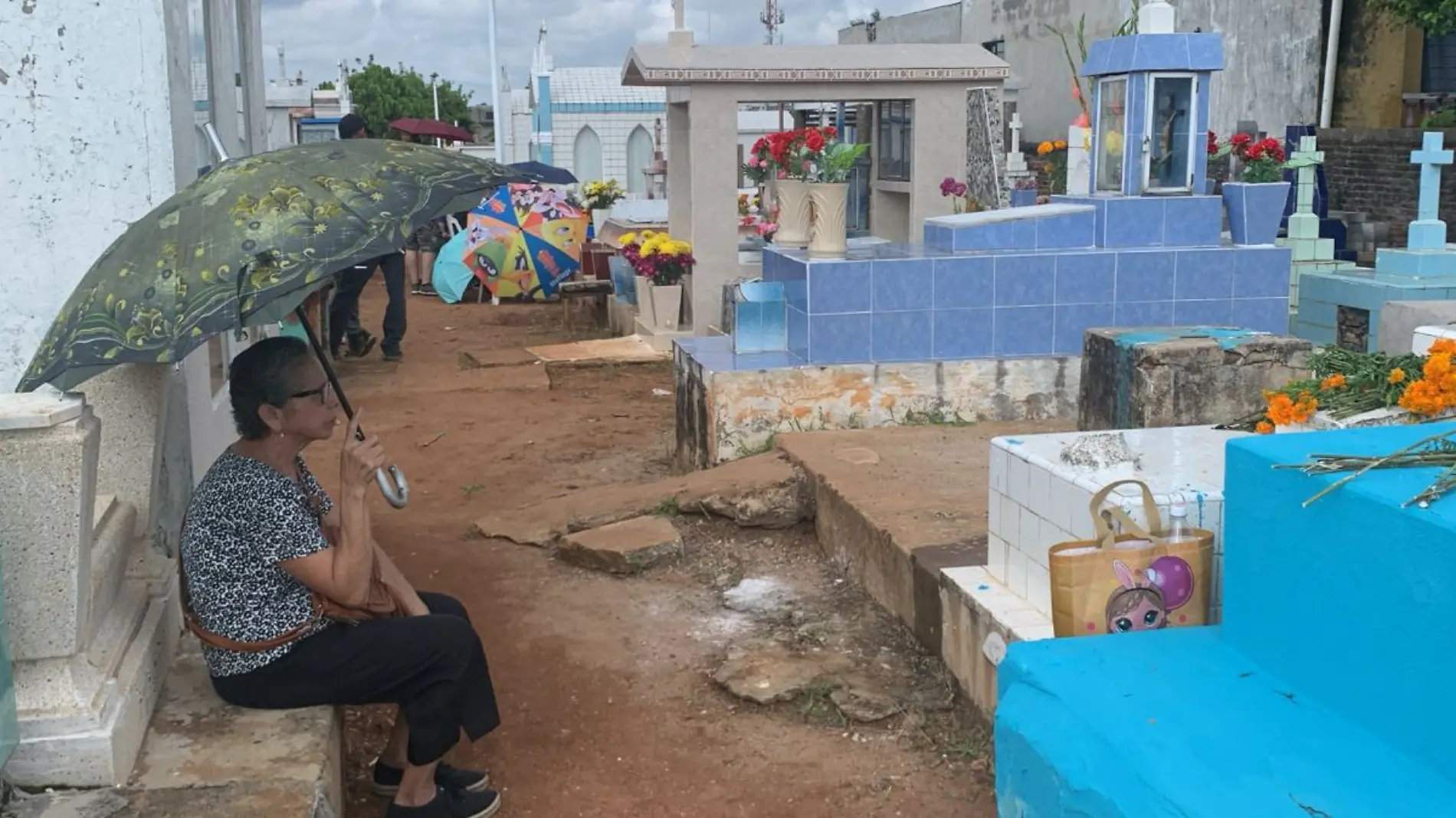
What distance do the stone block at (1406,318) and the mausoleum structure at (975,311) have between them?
989 millimetres

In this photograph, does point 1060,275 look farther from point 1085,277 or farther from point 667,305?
point 667,305

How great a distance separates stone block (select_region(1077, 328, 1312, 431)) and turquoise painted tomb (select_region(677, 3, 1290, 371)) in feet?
4.52

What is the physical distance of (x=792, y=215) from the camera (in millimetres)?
8430

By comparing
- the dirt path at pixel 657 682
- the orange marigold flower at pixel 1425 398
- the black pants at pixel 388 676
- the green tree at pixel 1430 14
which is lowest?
the dirt path at pixel 657 682

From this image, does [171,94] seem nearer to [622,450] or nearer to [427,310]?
[622,450]

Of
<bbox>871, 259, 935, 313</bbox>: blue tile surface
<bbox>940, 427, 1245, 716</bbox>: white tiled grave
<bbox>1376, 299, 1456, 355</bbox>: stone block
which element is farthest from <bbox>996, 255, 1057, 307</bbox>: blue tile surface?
<bbox>940, 427, 1245, 716</bbox>: white tiled grave

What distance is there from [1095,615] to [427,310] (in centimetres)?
1396

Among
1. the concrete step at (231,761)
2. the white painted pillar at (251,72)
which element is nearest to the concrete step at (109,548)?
the concrete step at (231,761)

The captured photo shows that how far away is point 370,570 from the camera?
3.50m

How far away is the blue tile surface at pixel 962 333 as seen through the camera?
7.19 metres

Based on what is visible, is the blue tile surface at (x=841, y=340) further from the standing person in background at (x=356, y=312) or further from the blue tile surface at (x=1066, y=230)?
the standing person in background at (x=356, y=312)

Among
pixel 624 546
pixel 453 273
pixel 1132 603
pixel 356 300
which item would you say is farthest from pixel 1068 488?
pixel 453 273

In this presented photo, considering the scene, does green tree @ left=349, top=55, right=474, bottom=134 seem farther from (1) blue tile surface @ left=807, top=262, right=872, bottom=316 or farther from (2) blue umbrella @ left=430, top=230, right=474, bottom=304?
(1) blue tile surface @ left=807, top=262, right=872, bottom=316

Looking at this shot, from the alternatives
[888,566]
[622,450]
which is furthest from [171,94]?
[622,450]
